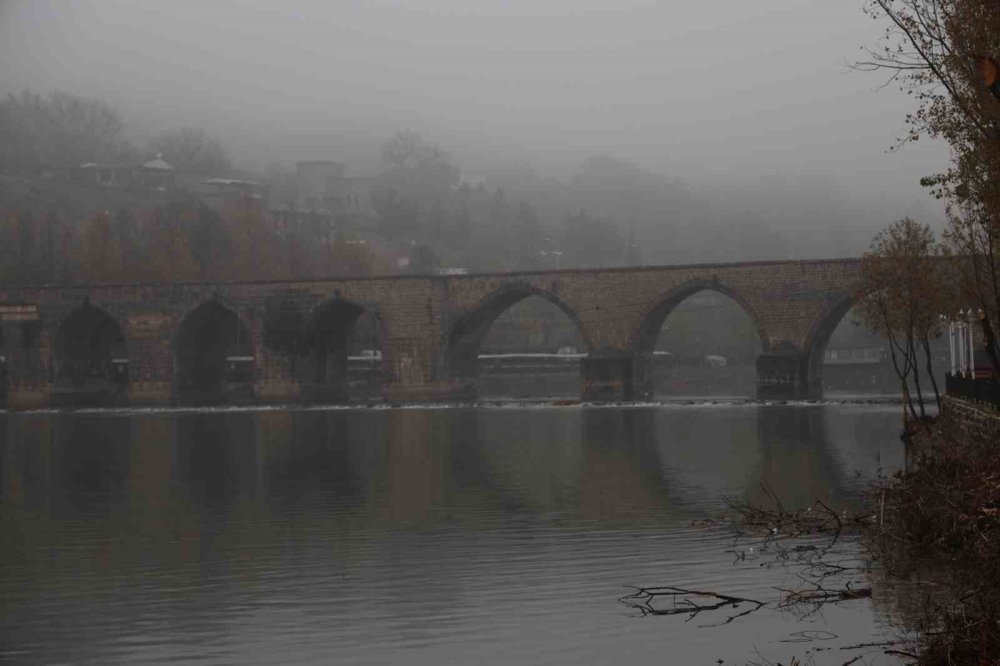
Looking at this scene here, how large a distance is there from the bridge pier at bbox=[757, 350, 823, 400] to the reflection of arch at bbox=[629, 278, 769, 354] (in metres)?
0.72

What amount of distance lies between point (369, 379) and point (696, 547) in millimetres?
50461

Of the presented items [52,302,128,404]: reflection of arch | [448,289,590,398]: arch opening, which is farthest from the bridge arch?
[52,302,128,404]: reflection of arch

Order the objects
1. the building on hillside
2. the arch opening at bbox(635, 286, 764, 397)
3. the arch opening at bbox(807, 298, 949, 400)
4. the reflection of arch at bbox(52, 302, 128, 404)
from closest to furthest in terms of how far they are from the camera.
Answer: the reflection of arch at bbox(52, 302, 128, 404) < the arch opening at bbox(807, 298, 949, 400) < the arch opening at bbox(635, 286, 764, 397) < the building on hillside

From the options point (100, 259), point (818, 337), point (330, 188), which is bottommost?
point (818, 337)

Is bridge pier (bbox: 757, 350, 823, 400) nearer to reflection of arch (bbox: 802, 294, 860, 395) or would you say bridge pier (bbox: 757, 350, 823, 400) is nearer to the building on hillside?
reflection of arch (bbox: 802, 294, 860, 395)

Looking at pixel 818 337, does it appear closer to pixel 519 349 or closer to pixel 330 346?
pixel 330 346

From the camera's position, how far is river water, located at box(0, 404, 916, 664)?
33.8ft

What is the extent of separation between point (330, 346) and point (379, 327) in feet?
8.65

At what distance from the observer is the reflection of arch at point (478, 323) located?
52.8 meters

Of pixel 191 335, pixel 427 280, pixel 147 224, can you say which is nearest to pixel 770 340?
pixel 427 280

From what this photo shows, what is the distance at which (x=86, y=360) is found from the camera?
5834 centimetres

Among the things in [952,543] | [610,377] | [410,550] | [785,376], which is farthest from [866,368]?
[952,543]

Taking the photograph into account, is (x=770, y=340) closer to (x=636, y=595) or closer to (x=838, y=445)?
(x=838, y=445)

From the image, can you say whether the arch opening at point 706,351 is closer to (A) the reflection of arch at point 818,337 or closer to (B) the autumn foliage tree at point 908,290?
(A) the reflection of arch at point 818,337
